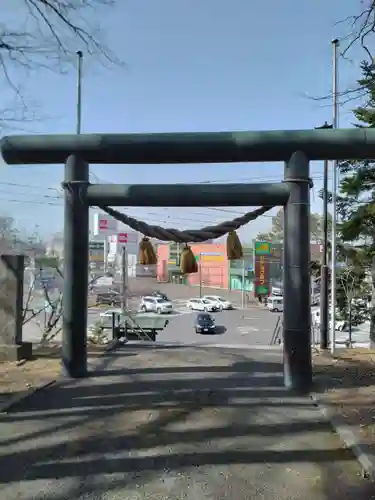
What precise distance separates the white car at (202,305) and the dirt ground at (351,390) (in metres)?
33.3

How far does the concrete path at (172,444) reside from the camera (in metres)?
3.88

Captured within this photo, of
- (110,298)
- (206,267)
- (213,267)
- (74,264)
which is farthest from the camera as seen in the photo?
(206,267)

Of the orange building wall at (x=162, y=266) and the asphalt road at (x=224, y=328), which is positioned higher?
the orange building wall at (x=162, y=266)

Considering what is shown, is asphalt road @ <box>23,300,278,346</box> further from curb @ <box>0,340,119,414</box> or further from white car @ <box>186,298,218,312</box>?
curb @ <box>0,340,119,414</box>

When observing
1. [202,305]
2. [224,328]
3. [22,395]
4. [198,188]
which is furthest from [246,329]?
[22,395]

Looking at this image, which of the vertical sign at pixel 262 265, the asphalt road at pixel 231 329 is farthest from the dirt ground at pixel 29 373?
the vertical sign at pixel 262 265

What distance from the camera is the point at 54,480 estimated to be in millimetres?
4000

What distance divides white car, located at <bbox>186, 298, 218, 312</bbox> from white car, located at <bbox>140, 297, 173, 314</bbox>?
377 centimetres

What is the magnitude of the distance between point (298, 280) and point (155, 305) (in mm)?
33262

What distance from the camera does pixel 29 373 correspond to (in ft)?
27.6

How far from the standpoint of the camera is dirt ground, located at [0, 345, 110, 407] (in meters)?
7.19

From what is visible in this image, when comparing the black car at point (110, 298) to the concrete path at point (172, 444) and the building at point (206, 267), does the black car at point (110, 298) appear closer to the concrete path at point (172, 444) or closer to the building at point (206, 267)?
the concrete path at point (172, 444)

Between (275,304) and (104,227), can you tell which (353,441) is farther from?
(275,304)

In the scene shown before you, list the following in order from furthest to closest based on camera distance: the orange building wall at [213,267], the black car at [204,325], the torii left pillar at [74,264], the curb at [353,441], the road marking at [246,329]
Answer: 1. the orange building wall at [213,267]
2. the road marking at [246,329]
3. the black car at [204,325]
4. the torii left pillar at [74,264]
5. the curb at [353,441]
